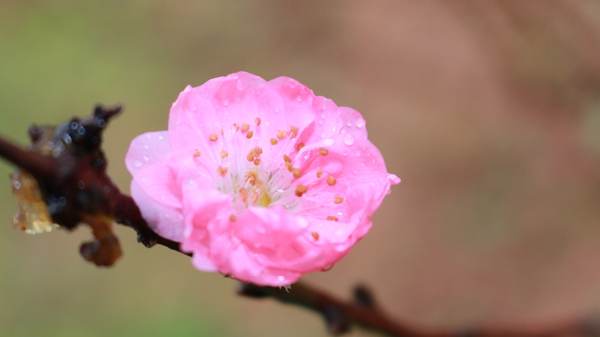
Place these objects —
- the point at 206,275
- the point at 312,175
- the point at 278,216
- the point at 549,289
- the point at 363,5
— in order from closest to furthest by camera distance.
Answer: 1. the point at 278,216
2. the point at 312,175
3. the point at 549,289
4. the point at 206,275
5. the point at 363,5

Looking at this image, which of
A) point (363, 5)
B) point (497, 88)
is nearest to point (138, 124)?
point (363, 5)

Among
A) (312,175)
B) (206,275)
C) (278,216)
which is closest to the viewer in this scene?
(278,216)

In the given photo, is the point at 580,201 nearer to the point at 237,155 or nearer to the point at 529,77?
the point at 529,77

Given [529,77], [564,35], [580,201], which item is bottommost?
[580,201]

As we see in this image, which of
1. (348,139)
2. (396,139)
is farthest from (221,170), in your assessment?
(396,139)

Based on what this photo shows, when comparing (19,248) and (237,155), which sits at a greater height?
(237,155)

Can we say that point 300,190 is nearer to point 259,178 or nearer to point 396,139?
point 259,178
